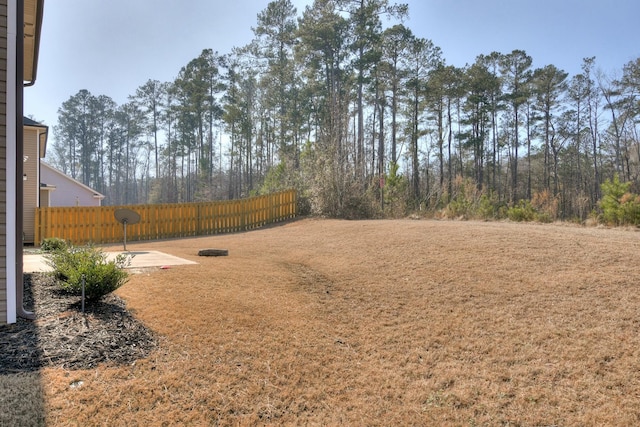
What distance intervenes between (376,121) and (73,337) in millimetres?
28691

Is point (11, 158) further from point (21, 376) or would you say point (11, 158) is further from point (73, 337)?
point (21, 376)

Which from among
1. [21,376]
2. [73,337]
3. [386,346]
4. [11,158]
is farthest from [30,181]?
[386,346]

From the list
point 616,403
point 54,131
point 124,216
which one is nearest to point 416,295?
point 616,403

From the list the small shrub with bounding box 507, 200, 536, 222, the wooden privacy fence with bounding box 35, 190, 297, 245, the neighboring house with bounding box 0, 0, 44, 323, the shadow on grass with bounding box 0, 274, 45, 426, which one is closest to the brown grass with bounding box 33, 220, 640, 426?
the shadow on grass with bounding box 0, 274, 45, 426

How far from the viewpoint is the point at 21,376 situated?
2.55 metres

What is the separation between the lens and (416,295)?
15.5ft

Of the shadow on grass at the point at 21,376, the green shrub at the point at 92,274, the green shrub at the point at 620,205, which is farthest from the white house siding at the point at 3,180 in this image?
the green shrub at the point at 620,205

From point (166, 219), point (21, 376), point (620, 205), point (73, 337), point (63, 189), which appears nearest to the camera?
point (21, 376)

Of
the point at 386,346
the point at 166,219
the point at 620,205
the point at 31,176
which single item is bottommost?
the point at 386,346

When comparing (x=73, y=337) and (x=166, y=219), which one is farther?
(x=166, y=219)

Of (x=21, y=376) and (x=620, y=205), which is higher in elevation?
(x=620, y=205)

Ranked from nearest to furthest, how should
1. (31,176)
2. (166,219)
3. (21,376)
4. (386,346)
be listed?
(21,376) < (386,346) < (31,176) < (166,219)

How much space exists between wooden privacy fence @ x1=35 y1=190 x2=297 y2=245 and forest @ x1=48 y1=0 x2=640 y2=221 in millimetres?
1567

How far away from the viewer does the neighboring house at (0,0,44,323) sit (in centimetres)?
329
